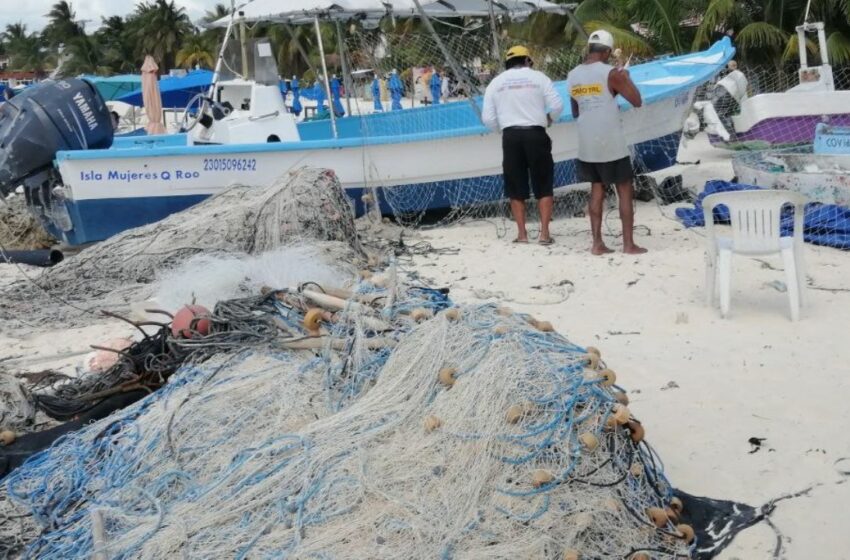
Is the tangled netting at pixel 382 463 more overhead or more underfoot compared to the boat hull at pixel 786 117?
more underfoot

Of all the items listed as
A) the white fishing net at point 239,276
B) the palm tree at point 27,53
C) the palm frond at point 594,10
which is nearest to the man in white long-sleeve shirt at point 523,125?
the white fishing net at point 239,276

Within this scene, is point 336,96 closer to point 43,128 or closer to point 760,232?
point 43,128

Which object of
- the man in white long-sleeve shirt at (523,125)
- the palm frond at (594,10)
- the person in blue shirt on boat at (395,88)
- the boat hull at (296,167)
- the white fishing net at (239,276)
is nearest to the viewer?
the white fishing net at (239,276)

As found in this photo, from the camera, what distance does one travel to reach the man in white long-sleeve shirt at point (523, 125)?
809 centimetres

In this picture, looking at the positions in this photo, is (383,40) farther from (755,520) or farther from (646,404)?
(755,520)

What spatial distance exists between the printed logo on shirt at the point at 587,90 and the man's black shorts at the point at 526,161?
616 millimetres

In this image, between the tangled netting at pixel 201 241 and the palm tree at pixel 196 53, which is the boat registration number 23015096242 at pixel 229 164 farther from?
the palm tree at pixel 196 53

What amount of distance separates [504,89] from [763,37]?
10.9 meters

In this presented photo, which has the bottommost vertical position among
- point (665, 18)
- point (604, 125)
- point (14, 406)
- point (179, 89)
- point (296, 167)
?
point (14, 406)

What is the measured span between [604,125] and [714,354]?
2.94m

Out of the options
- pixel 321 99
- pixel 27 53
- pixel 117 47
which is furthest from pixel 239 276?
pixel 27 53

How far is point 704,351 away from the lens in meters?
5.14

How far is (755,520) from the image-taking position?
338 cm

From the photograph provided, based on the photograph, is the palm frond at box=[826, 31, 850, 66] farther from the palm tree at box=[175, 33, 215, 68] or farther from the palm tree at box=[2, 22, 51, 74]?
the palm tree at box=[2, 22, 51, 74]
